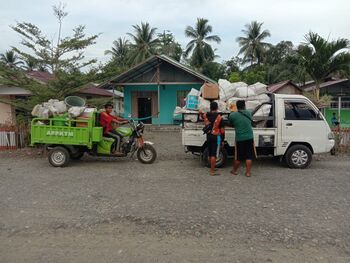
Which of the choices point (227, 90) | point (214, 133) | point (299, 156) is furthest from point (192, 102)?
point (299, 156)

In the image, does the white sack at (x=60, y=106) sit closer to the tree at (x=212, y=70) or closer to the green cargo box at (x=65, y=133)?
the green cargo box at (x=65, y=133)

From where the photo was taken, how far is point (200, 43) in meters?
43.2

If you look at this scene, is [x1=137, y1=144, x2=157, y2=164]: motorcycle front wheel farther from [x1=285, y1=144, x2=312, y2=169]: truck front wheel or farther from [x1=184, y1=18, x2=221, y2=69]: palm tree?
[x1=184, y1=18, x2=221, y2=69]: palm tree

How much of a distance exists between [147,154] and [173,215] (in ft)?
14.0

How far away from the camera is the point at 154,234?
436 centimetres

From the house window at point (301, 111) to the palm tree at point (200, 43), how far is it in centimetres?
3545

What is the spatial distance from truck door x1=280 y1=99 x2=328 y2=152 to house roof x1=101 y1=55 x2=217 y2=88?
1107cm

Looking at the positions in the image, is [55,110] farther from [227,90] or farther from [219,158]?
[227,90]

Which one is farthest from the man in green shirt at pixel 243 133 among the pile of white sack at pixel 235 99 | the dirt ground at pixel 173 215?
the pile of white sack at pixel 235 99

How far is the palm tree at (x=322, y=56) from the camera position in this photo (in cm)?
1955

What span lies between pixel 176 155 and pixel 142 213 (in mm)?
5476

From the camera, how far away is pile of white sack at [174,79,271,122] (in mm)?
8609

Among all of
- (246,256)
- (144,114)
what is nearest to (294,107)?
(246,256)

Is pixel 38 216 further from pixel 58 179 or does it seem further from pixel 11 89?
pixel 11 89
